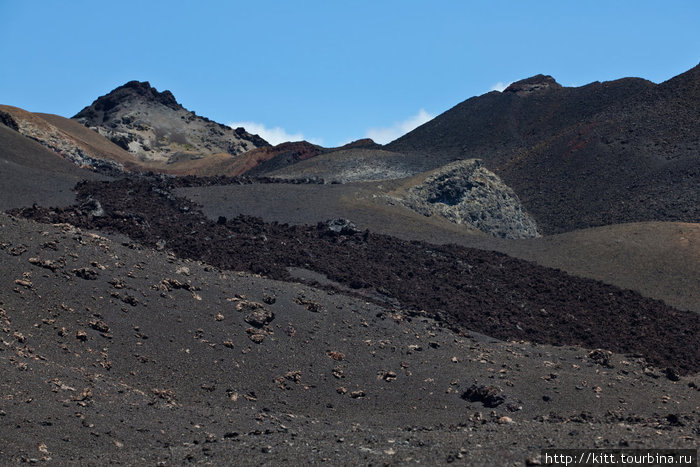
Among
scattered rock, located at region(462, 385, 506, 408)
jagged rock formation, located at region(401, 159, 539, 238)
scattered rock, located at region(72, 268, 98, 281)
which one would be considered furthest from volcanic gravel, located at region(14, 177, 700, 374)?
jagged rock formation, located at region(401, 159, 539, 238)

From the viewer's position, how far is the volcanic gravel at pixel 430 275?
27391mm

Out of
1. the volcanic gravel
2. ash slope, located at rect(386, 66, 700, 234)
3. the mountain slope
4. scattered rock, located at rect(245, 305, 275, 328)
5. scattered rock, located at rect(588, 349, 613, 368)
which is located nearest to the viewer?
scattered rock, located at rect(245, 305, 275, 328)

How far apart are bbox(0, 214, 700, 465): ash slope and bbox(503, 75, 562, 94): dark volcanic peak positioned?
81.8m

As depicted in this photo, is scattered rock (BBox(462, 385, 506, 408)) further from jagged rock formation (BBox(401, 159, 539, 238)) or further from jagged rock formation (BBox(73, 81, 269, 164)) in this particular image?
jagged rock formation (BBox(73, 81, 269, 164))

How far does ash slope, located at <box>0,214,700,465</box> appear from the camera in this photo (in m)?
12.6

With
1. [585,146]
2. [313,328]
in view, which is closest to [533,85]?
[585,146]

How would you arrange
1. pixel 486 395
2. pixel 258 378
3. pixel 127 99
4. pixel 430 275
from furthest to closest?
1. pixel 127 99
2. pixel 430 275
3. pixel 486 395
4. pixel 258 378

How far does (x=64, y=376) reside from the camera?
15.0 m

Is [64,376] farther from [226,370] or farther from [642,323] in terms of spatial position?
[642,323]

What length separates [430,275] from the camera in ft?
107

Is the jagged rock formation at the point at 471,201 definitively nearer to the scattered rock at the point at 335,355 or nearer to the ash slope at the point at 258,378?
the ash slope at the point at 258,378

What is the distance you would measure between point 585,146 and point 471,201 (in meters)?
22.4

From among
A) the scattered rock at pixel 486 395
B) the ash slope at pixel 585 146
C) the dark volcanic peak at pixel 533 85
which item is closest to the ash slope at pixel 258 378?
the scattered rock at pixel 486 395

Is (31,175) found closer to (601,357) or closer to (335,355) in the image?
(335,355)
